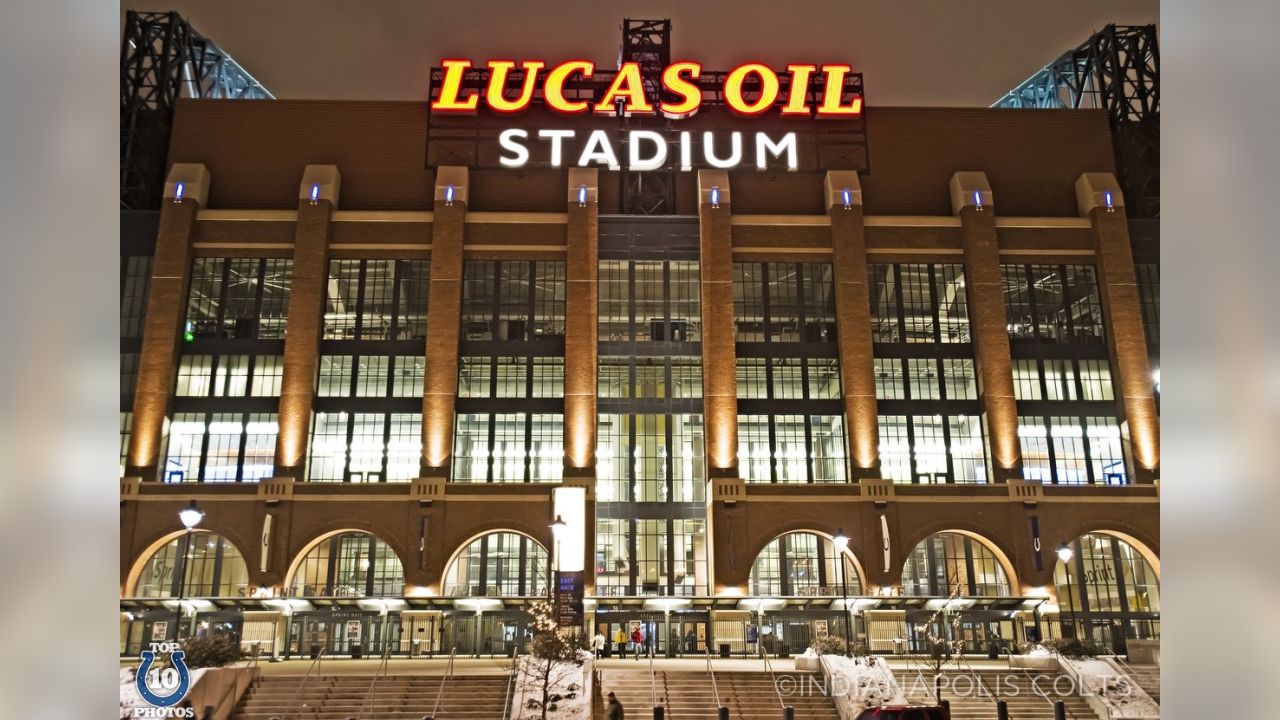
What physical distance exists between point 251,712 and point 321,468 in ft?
85.8

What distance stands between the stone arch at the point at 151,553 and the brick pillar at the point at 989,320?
45140 mm

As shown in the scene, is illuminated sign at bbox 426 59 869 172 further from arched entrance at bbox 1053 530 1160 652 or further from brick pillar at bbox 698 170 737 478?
arched entrance at bbox 1053 530 1160 652

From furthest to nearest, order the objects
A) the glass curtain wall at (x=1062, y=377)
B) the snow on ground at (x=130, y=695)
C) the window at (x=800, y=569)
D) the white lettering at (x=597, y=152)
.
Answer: the glass curtain wall at (x=1062, y=377) < the window at (x=800, y=569) < the white lettering at (x=597, y=152) < the snow on ground at (x=130, y=695)

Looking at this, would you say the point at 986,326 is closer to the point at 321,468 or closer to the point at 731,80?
the point at 731,80

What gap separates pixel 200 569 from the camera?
57.2 metres

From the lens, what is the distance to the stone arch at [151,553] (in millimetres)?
54625

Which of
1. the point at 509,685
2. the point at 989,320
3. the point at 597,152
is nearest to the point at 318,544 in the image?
the point at 509,685

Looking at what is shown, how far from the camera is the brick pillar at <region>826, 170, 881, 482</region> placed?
194ft

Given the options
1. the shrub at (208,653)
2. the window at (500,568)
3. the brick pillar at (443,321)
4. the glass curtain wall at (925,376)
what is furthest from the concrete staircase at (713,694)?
the glass curtain wall at (925,376)

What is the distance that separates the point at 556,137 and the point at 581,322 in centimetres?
1327

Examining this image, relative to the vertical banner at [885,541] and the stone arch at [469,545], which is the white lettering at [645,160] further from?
the vertical banner at [885,541]

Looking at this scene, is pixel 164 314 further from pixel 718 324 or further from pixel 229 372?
pixel 718 324

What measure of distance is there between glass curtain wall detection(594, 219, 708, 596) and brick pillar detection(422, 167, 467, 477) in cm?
924
